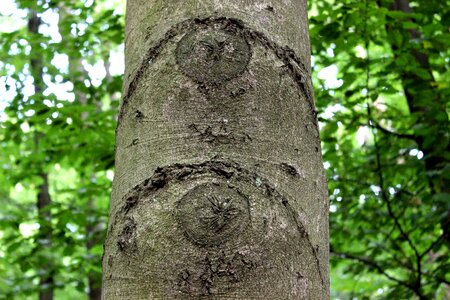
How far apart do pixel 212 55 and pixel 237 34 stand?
0.23ft

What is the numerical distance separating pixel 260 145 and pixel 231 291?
0.24 m

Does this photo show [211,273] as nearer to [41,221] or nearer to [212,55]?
[212,55]

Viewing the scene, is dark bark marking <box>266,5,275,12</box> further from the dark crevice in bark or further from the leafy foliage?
the leafy foliage

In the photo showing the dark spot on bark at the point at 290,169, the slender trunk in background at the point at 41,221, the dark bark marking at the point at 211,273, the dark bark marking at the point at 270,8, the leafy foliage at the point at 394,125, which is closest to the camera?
the dark bark marking at the point at 211,273

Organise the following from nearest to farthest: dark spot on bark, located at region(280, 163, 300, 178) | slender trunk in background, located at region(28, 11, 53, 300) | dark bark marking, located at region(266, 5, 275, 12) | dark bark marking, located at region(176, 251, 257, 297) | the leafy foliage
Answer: dark bark marking, located at region(176, 251, 257, 297), dark spot on bark, located at region(280, 163, 300, 178), dark bark marking, located at region(266, 5, 275, 12), the leafy foliage, slender trunk in background, located at region(28, 11, 53, 300)

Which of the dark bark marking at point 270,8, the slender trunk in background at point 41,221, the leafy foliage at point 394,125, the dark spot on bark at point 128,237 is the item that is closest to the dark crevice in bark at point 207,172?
the dark spot on bark at point 128,237

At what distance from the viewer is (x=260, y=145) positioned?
938 millimetres

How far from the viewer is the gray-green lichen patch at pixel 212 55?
3.23 feet

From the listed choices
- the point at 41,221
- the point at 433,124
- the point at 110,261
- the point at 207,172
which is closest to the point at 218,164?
the point at 207,172

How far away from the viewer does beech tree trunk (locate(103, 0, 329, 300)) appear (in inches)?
34.1

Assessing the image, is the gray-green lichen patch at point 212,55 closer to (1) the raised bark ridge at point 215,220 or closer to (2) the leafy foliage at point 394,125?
(1) the raised bark ridge at point 215,220

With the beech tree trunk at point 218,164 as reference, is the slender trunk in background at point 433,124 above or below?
above

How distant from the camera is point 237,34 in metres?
1.04

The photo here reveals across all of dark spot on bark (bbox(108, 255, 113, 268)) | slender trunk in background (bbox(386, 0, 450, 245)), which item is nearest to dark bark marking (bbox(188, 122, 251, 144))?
dark spot on bark (bbox(108, 255, 113, 268))
